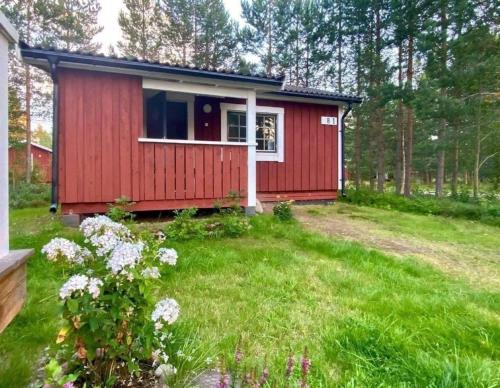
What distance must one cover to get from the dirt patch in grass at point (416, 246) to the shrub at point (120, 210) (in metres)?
2.79

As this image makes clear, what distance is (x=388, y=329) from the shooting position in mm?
2102

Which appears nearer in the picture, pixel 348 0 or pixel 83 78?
pixel 83 78

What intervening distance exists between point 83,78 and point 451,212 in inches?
324

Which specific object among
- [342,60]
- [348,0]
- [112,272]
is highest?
[348,0]

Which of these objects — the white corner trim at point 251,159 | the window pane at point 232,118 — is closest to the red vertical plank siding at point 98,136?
the white corner trim at point 251,159

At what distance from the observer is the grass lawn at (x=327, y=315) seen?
1.71 meters

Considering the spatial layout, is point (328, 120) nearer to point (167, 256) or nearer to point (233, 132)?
point (233, 132)

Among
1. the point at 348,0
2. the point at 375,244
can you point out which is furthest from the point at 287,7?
the point at 375,244

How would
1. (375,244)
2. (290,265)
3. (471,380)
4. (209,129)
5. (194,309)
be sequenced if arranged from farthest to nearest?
(209,129) → (375,244) → (290,265) → (194,309) → (471,380)

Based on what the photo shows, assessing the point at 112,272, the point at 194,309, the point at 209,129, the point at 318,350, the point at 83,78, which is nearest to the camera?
the point at 112,272

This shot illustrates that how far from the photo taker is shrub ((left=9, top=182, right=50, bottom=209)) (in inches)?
398

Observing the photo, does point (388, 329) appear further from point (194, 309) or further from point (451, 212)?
point (451, 212)

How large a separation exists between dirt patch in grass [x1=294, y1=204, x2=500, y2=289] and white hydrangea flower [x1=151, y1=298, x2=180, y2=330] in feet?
10.3

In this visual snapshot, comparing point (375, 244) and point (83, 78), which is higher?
point (83, 78)
